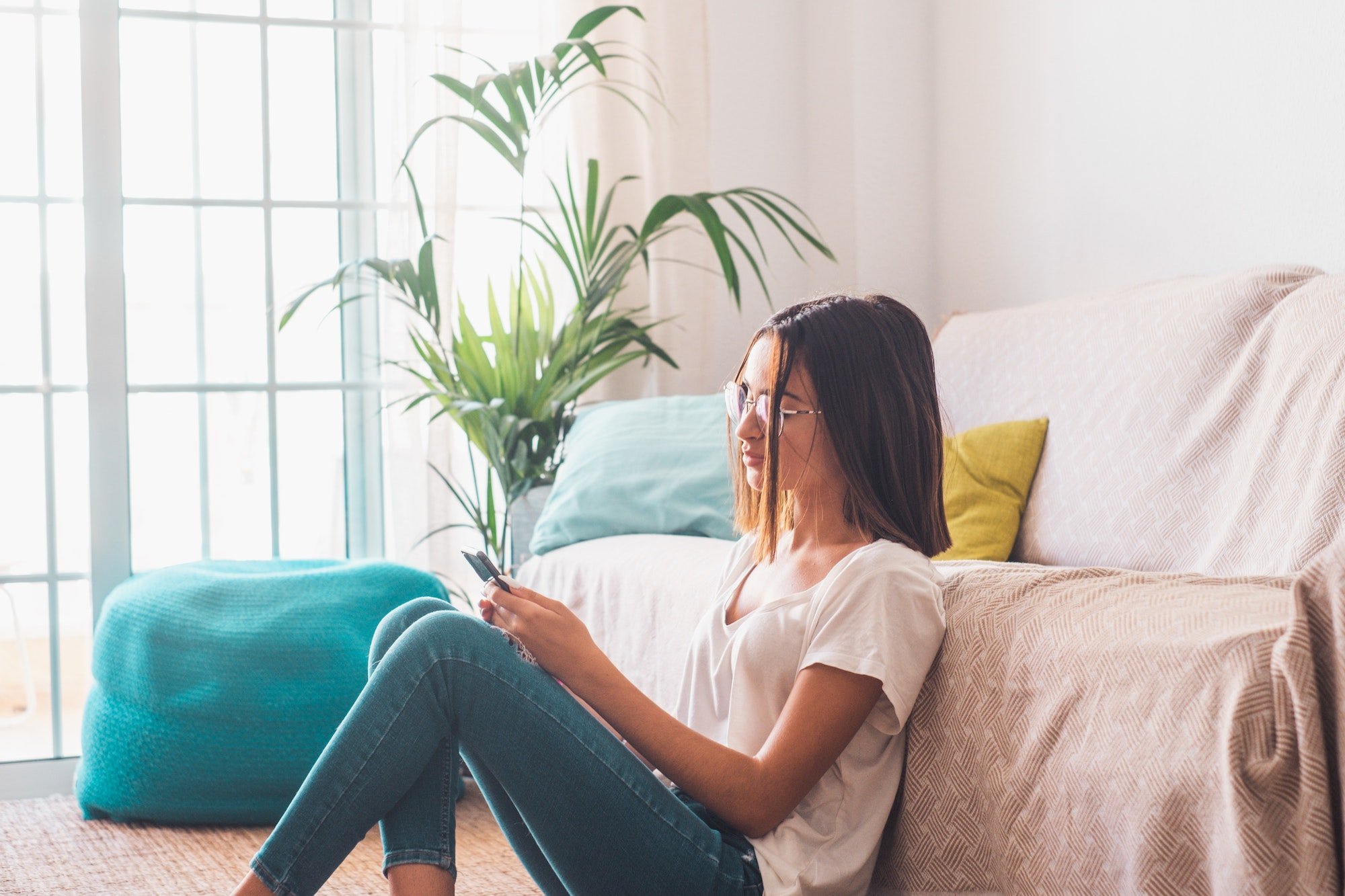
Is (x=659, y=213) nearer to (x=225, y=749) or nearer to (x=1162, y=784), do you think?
(x=225, y=749)

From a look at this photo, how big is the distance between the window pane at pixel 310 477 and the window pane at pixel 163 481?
203 millimetres

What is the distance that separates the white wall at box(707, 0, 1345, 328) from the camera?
2.02m

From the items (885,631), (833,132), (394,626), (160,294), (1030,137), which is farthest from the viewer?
(833,132)

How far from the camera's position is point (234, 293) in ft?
9.85

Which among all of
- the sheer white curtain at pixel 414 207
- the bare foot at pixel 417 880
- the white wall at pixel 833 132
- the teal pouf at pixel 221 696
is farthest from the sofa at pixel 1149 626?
the white wall at pixel 833 132

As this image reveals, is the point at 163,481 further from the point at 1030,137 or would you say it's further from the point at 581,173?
the point at 1030,137

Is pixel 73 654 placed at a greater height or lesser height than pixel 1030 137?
lesser

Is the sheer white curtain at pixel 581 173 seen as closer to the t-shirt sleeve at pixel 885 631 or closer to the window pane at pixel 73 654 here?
the window pane at pixel 73 654

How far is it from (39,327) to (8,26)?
2.22 feet

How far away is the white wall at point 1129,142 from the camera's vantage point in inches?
77.6

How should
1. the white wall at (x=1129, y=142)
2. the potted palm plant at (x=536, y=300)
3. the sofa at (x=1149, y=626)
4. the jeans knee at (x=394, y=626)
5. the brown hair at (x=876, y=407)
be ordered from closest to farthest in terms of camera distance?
the sofa at (x=1149, y=626)
the brown hair at (x=876, y=407)
the jeans knee at (x=394, y=626)
the white wall at (x=1129, y=142)
the potted palm plant at (x=536, y=300)

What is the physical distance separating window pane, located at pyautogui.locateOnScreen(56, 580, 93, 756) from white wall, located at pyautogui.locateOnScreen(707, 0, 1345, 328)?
1.64 m

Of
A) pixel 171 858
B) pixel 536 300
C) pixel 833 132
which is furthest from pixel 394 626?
pixel 833 132

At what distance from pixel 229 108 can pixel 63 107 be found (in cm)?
36
